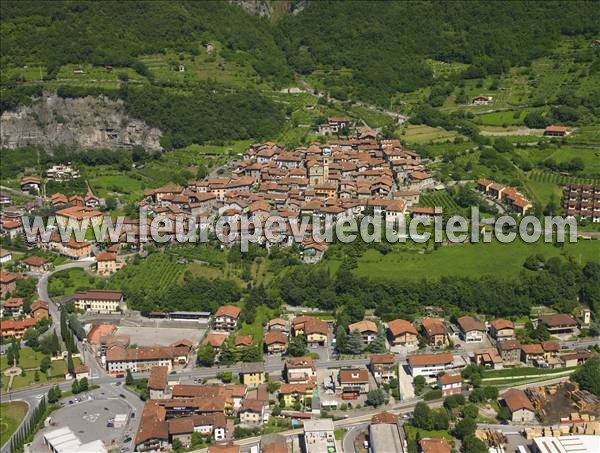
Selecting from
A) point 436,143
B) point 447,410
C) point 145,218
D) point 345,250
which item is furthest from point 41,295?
point 436,143

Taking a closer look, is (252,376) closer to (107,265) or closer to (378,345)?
(378,345)

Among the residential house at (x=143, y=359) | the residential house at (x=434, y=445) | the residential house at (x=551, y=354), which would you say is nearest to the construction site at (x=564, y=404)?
the residential house at (x=551, y=354)

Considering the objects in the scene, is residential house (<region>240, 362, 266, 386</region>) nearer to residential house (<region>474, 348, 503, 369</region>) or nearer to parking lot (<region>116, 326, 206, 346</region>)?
parking lot (<region>116, 326, 206, 346</region>)

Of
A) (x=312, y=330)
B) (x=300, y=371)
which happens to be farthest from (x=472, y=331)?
(x=300, y=371)

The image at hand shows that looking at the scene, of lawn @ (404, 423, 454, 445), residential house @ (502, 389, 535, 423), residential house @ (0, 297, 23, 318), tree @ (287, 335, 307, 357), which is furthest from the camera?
residential house @ (0, 297, 23, 318)

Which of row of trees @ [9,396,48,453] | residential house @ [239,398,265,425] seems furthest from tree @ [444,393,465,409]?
row of trees @ [9,396,48,453]

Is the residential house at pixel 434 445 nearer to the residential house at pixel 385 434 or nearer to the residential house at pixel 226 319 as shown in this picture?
the residential house at pixel 385 434

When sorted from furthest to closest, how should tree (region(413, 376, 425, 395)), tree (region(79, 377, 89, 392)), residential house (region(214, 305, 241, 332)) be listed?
residential house (region(214, 305, 241, 332))
tree (region(79, 377, 89, 392))
tree (region(413, 376, 425, 395))

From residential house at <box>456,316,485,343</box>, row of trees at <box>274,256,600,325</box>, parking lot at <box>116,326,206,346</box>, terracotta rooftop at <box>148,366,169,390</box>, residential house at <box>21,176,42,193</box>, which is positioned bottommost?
terracotta rooftop at <box>148,366,169,390</box>
